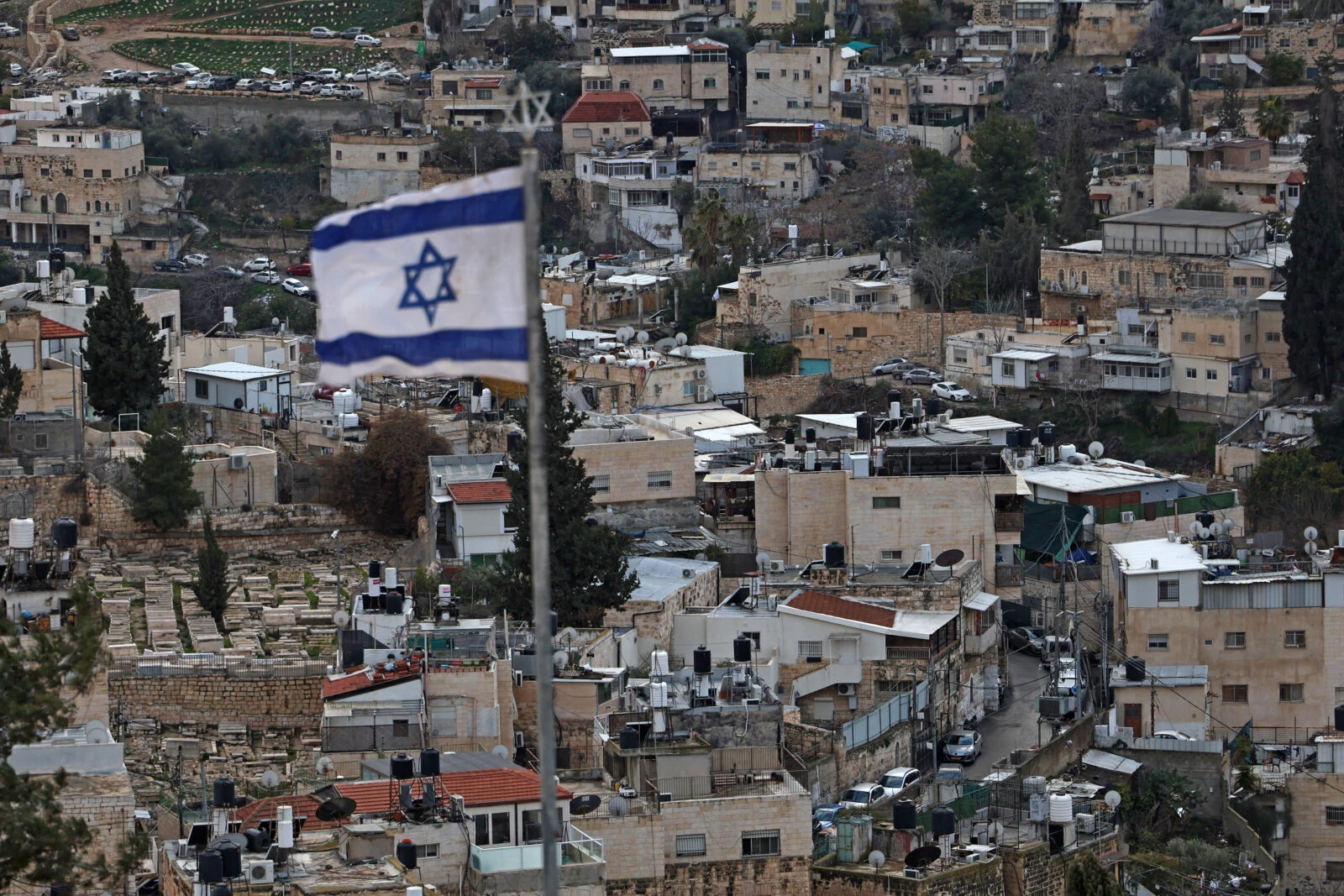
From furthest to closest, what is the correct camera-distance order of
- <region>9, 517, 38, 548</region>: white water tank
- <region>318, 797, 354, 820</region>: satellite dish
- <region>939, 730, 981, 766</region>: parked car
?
<region>939, 730, 981, 766</region>: parked car → <region>9, 517, 38, 548</region>: white water tank → <region>318, 797, 354, 820</region>: satellite dish

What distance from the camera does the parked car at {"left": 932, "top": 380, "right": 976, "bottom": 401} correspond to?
69.6 m

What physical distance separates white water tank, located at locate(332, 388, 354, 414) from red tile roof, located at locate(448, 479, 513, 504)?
859cm

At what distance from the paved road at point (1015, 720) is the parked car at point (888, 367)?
2331cm

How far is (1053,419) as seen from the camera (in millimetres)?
68750

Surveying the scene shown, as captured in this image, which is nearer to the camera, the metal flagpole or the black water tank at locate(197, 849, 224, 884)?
the metal flagpole

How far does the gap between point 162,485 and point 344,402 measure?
7.48 metres

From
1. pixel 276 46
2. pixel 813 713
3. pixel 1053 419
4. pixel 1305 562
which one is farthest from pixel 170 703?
pixel 276 46

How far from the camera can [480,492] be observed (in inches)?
1991

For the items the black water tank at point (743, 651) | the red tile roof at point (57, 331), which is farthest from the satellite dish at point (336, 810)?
the red tile roof at point (57, 331)

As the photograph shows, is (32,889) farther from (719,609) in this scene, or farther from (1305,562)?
(1305,562)

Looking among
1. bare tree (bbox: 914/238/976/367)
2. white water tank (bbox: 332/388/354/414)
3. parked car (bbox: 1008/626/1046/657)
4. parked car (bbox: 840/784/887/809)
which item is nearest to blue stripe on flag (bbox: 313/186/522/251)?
parked car (bbox: 840/784/887/809)

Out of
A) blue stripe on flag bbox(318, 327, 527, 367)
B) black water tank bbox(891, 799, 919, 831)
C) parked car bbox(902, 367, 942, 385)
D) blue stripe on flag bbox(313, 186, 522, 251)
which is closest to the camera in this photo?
blue stripe on flag bbox(313, 186, 522, 251)

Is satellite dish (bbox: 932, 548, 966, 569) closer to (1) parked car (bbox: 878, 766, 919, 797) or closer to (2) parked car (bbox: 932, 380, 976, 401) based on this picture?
(1) parked car (bbox: 878, 766, 919, 797)

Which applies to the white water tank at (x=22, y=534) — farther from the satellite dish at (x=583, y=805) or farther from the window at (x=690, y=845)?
the window at (x=690, y=845)
